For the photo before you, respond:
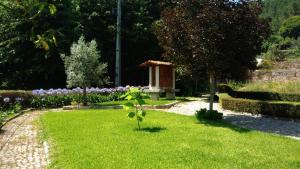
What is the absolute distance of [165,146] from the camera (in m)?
9.31

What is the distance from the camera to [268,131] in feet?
40.8

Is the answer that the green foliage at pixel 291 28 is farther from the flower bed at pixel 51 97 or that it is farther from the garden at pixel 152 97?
the flower bed at pixel 51 97

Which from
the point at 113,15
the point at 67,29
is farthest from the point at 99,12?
the point at 67,29

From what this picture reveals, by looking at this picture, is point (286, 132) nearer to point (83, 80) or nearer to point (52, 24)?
point (83, 80)

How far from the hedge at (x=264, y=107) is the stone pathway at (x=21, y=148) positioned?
8.42 metres

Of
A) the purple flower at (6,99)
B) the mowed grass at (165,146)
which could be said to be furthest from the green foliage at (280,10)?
the mowed grass at (165,146)

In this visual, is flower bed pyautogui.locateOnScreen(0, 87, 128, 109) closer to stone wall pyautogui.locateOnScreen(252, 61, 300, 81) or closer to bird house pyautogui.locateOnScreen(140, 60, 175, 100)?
bird house pyautogui.locateOnScreen(140, 60, 175, 100)

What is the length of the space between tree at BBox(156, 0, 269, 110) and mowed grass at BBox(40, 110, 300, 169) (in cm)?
220

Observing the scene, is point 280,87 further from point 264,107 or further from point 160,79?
point 160,79

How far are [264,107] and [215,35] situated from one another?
4.16 metres

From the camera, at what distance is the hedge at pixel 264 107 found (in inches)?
596

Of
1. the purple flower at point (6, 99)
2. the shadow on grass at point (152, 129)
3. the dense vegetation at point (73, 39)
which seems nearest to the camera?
the shadow on grass at point (152, 129)

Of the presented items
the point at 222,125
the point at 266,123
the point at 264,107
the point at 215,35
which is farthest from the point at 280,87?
the point at 222,125

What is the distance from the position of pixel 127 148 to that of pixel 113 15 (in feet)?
76.1
